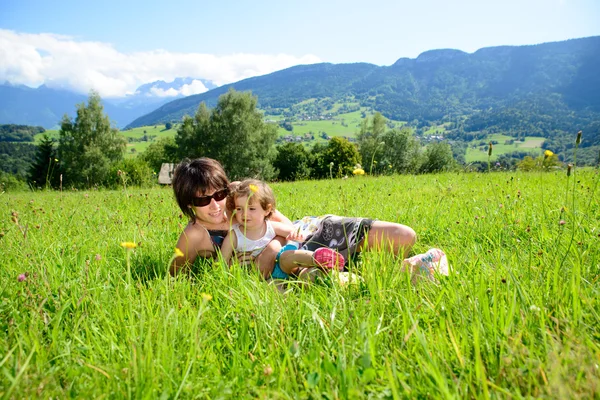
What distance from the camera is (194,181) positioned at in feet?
10.7

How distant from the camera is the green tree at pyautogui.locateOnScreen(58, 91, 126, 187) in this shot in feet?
141

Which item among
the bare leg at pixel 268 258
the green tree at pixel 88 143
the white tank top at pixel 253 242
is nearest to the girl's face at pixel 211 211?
the white tank top at pixel 253 242

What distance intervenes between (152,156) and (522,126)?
171 m

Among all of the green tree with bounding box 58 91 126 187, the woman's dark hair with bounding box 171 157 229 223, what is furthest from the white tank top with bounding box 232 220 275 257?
the green tree with bounding box 58 91 126 187

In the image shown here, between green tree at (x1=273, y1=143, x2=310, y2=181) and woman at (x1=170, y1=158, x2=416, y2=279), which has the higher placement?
woman at (x1=170, y1=158, x2=416, y2=279)

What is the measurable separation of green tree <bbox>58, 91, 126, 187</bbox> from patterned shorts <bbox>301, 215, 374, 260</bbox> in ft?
149

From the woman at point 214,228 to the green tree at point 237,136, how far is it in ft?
132

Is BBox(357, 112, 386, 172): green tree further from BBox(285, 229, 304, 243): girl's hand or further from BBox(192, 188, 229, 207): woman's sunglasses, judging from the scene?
BBox(192, 188, 229, 207): woman's sunglasses

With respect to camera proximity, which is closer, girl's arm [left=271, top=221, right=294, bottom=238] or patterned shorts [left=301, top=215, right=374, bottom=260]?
patterned shorts [left=301, top=215, right=374, bottom=260]

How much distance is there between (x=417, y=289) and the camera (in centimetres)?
202

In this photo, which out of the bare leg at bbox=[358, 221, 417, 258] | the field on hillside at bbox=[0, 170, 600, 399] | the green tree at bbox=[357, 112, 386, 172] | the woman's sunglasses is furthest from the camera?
the green tree at bbox=[357, 112, 386, 172]

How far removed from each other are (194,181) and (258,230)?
747 millimetres

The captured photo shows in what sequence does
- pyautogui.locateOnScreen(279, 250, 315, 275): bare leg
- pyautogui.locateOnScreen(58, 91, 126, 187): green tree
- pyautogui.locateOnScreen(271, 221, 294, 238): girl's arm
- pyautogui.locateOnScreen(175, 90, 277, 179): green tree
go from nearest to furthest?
pyautogui.locateOnScreen(279, 250, 315, 275): bare leg < pyautogui.locateOnScreen(271, 221, 294, 238): girl's arm < pyautogui.locateOnScreen(58, 91, 126, 187): green tree < pyautogui.locateOnScreen(175, 90, 277, 179): green tree

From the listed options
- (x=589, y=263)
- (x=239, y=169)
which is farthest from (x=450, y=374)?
(x=239, y=169)
